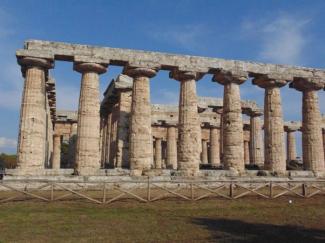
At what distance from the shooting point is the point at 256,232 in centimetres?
1223

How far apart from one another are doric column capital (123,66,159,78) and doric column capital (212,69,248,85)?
16.5 feet

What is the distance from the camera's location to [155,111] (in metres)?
45.1

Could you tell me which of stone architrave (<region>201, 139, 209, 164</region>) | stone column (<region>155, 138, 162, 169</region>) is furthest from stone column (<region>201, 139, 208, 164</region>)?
stone column (<region>155, 138, 162, 169</region>)

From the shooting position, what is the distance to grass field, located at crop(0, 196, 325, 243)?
11.4m

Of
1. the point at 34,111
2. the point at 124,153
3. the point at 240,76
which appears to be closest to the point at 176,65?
the point at 240,76

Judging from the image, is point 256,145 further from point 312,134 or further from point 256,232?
point 256,232

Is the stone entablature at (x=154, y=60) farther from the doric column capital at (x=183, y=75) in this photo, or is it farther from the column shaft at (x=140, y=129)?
the column shaft at (x=140, y=129)

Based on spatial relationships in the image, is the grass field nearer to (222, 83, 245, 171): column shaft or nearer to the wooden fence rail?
the wooden fence rail

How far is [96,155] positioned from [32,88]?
20.1ft

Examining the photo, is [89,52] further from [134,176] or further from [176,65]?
[134,176]

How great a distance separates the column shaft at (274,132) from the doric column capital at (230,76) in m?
2.78

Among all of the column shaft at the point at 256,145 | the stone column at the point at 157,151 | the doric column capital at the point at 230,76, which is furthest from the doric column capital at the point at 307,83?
the stone column at the point at 157,151

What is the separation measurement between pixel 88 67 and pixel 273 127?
15.1 meters

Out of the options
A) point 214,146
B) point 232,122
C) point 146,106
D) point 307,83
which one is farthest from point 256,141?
point 146,106
